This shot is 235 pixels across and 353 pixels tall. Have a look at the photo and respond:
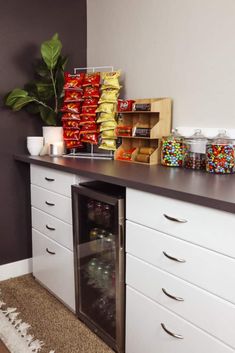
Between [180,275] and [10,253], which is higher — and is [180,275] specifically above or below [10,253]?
above

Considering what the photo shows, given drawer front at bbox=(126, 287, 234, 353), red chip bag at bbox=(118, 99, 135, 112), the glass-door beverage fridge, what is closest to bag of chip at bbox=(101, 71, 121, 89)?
red chip bag at bbox=(118, 99, 135, 112)

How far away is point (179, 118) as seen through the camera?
1.96 meters

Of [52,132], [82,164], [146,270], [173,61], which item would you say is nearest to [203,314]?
[146,270]

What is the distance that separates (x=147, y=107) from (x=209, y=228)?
3.16 ft

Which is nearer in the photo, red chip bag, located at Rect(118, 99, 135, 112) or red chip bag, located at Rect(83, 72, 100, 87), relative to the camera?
red chip bag, located at Rect(118, 99, 135, 112)

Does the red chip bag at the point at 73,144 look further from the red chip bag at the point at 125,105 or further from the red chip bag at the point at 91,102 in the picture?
the red chip bag at the point at 125,105

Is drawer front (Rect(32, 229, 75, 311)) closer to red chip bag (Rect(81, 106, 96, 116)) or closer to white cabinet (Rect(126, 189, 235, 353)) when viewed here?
white cabinet (Rect(126, 189, 235, 353))

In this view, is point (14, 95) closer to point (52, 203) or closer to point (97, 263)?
point (52, 203)

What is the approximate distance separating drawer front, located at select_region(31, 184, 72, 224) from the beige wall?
0.79 metres

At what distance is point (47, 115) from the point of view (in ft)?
A: 7.66

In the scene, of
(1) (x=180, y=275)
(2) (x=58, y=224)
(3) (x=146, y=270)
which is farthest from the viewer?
(2) (x=58, y=224)

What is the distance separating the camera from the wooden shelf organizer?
1924mm

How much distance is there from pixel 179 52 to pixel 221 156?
2.23 ft

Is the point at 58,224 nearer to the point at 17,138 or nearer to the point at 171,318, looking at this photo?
the point at 17,138
